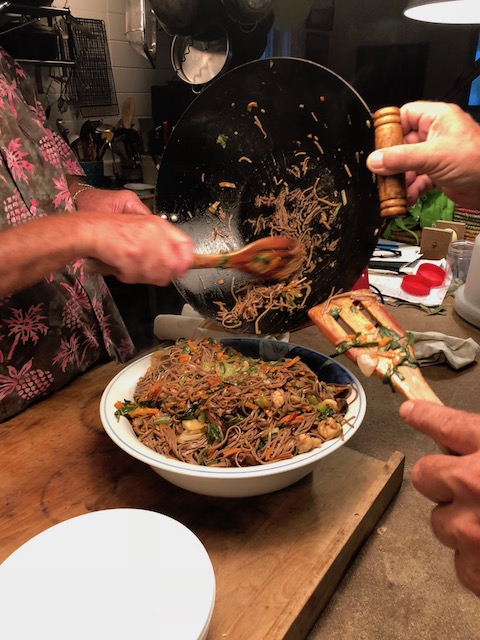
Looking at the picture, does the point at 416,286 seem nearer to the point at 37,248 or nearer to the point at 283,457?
the point at 283,457

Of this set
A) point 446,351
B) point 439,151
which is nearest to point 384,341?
point 439,151

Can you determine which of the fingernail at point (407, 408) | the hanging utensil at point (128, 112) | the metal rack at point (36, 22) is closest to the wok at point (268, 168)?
the fingernail at point (407, 408)

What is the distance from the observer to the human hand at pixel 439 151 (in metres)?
1.06

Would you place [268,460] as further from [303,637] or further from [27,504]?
[27,504]

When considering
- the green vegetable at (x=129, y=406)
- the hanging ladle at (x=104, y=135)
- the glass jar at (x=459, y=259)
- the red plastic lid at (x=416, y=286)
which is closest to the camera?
the green vegetable at (x=129, y=406)

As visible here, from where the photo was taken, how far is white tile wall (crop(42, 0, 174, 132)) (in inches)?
126

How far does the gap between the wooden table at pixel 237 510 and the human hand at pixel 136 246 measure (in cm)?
43

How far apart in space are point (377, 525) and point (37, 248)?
866mm

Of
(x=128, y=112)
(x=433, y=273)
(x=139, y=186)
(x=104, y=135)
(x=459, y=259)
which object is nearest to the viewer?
(x=433, y=273)

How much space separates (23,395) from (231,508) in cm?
63

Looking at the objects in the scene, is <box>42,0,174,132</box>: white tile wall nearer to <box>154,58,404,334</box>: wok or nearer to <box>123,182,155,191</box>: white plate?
<box>123,182,155,191</box>: white plate

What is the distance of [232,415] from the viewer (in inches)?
43.6

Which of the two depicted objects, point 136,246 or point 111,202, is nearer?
point 136,246

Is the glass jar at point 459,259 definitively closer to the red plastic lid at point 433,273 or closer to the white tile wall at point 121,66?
the red plastic lid at point 433,273
